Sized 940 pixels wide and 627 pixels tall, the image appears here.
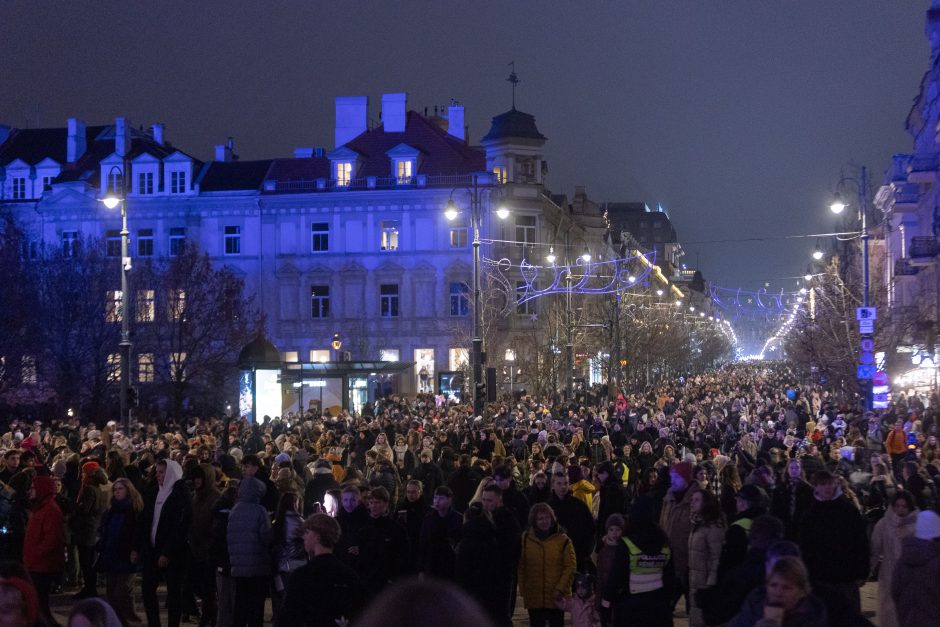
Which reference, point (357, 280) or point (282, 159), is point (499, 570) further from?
point (282, 159)

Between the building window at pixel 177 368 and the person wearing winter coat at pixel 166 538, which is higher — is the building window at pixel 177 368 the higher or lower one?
the higher one

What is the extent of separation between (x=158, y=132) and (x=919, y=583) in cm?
6364

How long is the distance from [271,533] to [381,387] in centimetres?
4053

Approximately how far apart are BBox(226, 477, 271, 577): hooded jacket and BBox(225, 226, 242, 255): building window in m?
52.5

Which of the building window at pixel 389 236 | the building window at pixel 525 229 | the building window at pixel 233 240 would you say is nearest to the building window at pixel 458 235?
the building window at pixel 525 229

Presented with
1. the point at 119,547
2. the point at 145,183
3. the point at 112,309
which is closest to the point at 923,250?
the point at 112,309

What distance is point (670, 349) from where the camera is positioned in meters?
81.0

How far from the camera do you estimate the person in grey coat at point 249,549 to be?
36.0 ft

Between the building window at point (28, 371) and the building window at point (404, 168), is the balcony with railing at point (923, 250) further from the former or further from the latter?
the building window at point (28, 371)

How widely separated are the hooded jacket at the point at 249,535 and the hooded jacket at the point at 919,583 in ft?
17.3

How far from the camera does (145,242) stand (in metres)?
63.0

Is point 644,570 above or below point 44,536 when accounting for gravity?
below

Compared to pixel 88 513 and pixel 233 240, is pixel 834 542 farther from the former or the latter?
pixel 233 240

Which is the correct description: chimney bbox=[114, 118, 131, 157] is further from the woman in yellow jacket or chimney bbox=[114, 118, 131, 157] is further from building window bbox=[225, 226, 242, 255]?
the woman in yellow jacket
